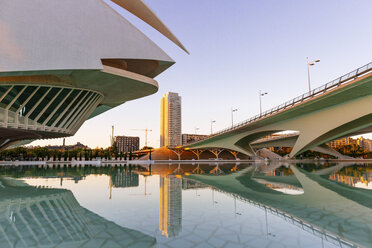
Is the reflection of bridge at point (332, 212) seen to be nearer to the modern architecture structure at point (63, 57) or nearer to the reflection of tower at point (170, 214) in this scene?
the reflection of tower at point (170, 214)

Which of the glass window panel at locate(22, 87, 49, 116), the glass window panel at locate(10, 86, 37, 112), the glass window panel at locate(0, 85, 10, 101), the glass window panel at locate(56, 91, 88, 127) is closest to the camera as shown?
the glass window panel at locate(0, 85, 10, 101)

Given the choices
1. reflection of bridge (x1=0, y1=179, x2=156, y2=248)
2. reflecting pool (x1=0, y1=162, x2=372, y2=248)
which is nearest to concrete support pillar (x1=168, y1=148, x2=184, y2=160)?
reflecting pool (x1=0, y1=162, x2=372, y2=248)

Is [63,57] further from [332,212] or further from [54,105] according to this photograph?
[332,212]

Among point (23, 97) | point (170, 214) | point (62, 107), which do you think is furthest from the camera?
point (62, 107)

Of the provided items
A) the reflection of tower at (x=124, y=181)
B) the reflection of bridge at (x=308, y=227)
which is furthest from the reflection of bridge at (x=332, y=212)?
the reflection of tower at (x=124, y=181)

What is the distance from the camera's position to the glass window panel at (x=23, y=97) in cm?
2058

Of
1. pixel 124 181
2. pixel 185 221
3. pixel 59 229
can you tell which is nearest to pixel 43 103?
pixel 124 181

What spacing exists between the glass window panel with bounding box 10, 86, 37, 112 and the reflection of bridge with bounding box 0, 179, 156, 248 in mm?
15378

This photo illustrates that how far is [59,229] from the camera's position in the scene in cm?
565

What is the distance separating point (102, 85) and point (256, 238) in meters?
21.7

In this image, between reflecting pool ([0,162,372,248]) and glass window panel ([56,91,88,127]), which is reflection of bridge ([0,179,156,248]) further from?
glass window panel ([56,91,88,127])

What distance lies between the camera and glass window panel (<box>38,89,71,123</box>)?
22897 millimetres

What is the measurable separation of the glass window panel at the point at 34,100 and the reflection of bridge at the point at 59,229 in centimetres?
→ 1587

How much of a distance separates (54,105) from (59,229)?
21.1 metres
